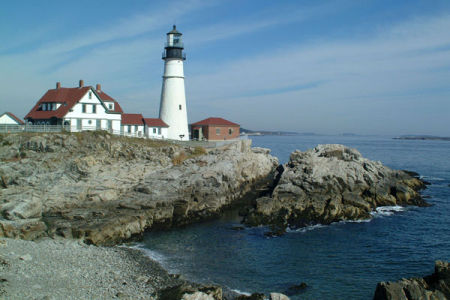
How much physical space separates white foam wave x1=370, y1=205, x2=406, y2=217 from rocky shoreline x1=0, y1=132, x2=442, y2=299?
1.74 ft

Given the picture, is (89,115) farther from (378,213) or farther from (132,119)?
(378,213)

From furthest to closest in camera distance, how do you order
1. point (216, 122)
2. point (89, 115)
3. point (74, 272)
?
point (216, 122)
point (89, 115)
point (74, 272)

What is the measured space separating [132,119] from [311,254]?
3103cm

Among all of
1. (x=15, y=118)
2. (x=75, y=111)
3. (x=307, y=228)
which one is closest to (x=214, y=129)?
(x=75, y=111)

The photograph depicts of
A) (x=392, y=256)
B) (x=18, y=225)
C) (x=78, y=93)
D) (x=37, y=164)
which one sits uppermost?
(x=78, y=93)

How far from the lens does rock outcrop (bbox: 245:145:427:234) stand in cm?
2558

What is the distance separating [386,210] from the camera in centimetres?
2858

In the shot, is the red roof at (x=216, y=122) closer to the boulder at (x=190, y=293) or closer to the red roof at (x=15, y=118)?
the red roof at (x=15, y=118)

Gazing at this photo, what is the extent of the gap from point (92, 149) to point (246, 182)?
1441cm

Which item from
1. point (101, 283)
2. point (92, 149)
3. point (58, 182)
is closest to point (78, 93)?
point (92, 149)

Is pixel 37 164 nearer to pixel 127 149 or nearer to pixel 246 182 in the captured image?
pixel 127 149

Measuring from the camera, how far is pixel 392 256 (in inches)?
765

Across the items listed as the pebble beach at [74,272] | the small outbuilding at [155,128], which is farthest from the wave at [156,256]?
the small outbuilding at [155,128]

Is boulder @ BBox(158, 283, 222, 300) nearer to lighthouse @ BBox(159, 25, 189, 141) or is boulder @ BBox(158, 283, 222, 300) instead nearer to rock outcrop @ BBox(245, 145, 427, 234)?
rock outcrop @ BBox(245, 145, 427, 234)
